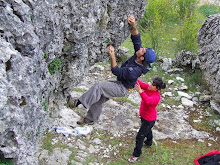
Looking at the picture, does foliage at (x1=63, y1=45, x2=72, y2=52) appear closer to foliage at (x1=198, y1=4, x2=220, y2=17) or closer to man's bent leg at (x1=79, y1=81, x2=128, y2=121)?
man's bent leg at (x1=79, y1=81, x2=128, y2=121)

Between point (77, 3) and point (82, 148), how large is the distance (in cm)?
350

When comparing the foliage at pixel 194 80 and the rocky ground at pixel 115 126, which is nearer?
the rocky ground at pixel 115 126

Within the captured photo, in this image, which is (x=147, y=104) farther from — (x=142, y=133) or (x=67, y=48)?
(x=67, y=48)

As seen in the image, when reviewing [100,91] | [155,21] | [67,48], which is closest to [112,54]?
[100,91]

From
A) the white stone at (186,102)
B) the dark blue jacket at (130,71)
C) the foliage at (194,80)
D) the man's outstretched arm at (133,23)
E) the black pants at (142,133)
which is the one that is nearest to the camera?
the dark blue jacket at (130,71)

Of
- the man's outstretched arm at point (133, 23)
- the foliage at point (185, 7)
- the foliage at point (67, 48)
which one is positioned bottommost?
the foliage at point (67, 48)

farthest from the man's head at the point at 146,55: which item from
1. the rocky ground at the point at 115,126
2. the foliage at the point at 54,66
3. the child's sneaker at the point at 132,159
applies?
the child's sneaker at the point at 132,159

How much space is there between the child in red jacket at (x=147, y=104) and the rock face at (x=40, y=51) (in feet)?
4.10

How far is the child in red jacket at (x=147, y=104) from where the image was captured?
5.16 m

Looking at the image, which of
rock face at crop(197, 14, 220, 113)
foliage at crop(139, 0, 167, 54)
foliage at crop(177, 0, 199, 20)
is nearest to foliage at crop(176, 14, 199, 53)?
foliage at crop(139, 0, 167, 54)

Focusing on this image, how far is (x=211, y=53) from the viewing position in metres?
9.09

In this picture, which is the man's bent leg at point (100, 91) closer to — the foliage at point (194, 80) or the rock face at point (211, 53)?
the rock face at point (211, 53)

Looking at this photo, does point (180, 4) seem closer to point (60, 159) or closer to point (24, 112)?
point (60, 159)

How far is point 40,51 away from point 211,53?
748 cm
